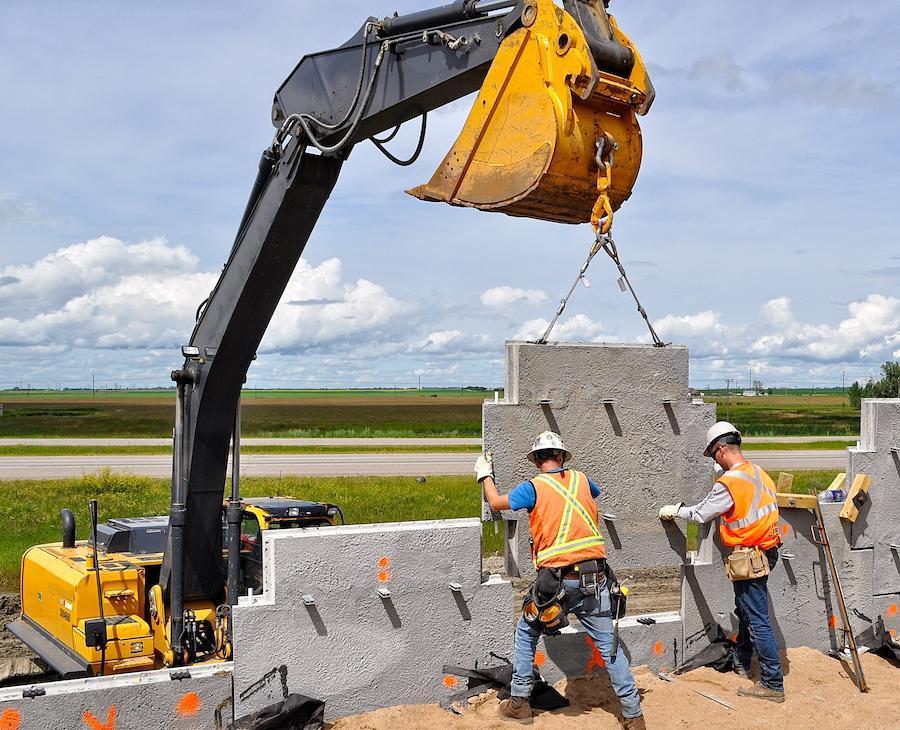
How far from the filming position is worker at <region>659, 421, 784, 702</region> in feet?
20.7

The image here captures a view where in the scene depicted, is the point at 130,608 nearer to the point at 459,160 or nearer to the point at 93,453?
the point at 459,160

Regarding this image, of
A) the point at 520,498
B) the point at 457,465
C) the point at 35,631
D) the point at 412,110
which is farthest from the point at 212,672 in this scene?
the point at 457,465

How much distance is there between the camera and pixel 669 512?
6.86 m

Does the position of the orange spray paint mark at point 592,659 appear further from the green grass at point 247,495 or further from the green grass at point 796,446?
the green grass at point 796,446

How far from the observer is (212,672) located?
560 centimetres

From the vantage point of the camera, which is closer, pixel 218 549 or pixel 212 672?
pixel 212 672

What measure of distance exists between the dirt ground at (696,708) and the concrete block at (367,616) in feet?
0.75

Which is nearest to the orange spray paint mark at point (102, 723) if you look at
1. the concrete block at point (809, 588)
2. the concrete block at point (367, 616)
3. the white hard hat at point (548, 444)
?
the concrete block at point (367, 616)

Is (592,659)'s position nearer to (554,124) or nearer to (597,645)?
(597,645)

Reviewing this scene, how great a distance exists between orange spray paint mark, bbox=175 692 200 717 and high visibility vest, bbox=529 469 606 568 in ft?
7.42

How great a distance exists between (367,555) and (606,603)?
1.56 meters

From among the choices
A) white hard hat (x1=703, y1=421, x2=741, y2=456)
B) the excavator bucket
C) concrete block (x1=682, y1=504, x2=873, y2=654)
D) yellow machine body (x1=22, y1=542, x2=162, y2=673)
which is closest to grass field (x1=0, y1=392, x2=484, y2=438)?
yellow machine body (x1=22, y1=542, x2=162, y2=673)

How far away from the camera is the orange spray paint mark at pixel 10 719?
514cm

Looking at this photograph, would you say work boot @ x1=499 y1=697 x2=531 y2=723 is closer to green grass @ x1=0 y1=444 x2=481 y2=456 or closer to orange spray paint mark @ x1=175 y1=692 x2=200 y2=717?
orange spray paint mark @ x1=175 y1=692 x2=200 y2=717
